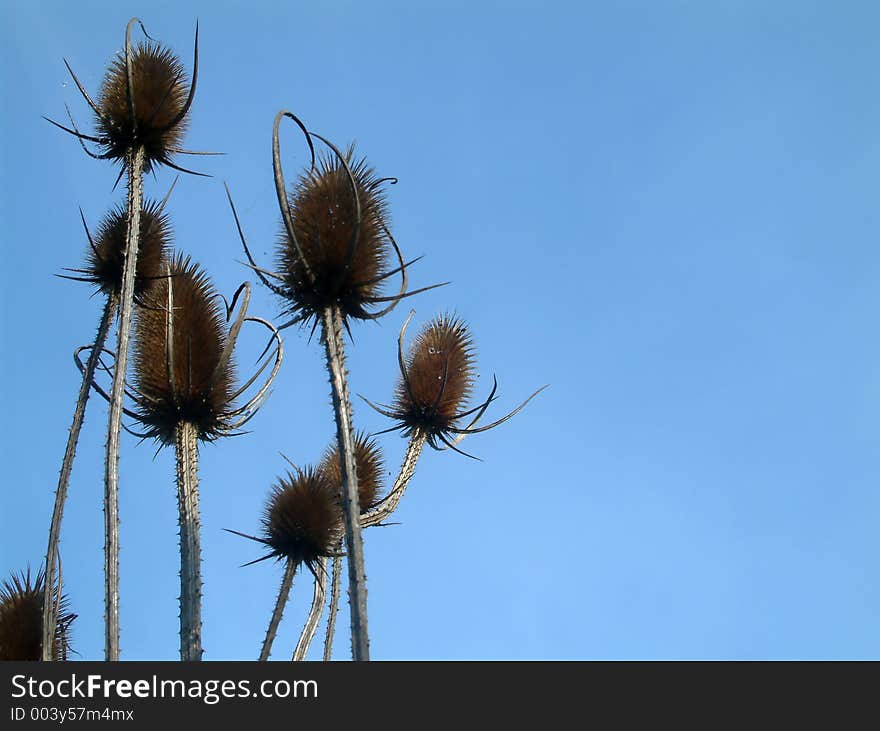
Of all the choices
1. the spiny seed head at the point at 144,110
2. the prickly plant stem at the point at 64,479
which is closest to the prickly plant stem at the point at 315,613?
the prickly plant stem at the point at 64,479

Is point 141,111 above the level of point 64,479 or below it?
above

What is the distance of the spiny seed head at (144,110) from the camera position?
38.9 ft

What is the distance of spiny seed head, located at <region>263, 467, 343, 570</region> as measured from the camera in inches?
491

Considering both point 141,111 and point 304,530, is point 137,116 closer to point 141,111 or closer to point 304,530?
point 141,111

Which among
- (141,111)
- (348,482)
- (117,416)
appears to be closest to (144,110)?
(141,111)

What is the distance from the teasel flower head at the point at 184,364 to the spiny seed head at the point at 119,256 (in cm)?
28

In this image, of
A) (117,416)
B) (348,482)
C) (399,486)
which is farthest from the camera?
(399,486)

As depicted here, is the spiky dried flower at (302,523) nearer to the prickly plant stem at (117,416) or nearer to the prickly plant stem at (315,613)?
the prickly plant stem at (315,613)

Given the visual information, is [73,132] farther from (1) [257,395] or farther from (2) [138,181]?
(1) [257,395]

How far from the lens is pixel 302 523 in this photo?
12.5m

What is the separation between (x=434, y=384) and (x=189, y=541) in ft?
11.3
